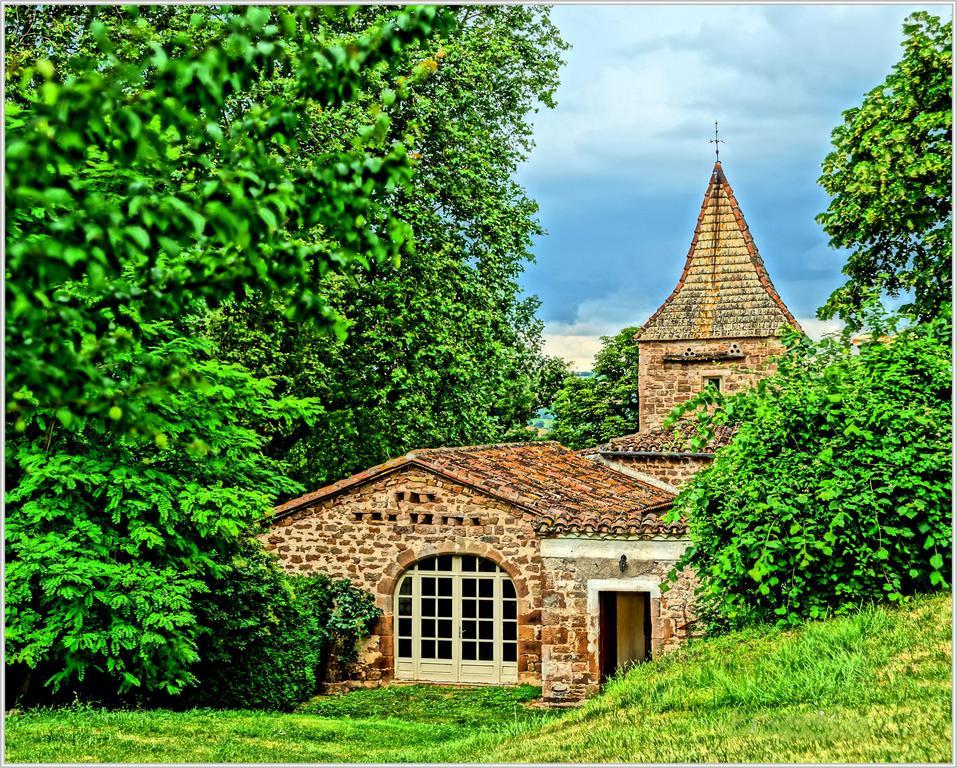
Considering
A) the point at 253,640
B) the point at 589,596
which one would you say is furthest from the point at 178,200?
the point at 589,596

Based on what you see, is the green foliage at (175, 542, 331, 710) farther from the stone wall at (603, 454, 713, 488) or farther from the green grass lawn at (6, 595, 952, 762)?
the stone wall at (603, 454, 713, 488)

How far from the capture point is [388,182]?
5.83 m

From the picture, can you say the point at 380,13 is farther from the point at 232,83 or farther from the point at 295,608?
the point at 232,83

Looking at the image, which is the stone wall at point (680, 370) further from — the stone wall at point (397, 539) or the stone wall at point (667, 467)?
the stone wall at point (397, 539)

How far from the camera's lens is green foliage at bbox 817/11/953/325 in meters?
18.1

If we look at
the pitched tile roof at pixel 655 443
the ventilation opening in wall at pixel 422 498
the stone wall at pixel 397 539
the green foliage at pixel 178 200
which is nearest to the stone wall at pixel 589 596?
the stone wall at pixel 397 539

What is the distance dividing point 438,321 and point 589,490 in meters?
4.61

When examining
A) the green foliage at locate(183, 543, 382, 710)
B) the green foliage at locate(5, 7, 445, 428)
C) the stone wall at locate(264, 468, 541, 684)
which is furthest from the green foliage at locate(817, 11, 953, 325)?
the green foliage at locate(5, 7, 445, 428)

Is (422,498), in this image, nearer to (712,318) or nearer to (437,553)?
(437,553)

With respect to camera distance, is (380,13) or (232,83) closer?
(232,83)

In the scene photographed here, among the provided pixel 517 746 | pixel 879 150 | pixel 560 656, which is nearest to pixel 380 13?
pixel 879 150

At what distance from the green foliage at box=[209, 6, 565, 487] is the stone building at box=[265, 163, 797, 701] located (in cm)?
177

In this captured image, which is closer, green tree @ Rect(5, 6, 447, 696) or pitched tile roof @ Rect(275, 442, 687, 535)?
green tree @ Rect(5, 6, 447, 696)

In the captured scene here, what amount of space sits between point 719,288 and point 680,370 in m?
2.46
